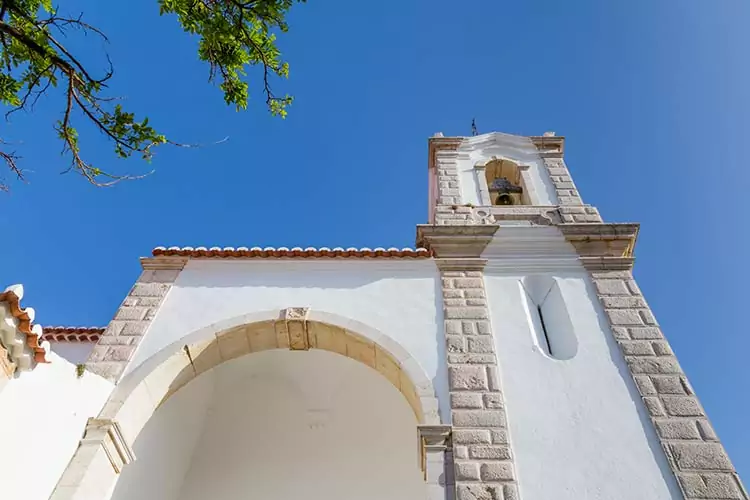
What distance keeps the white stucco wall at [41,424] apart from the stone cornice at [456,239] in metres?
4.28

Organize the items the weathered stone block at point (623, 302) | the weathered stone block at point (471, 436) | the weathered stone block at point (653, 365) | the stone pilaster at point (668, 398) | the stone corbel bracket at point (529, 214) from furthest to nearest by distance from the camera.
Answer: the stone corbel bracket at point (529, 214)
the weathered stone block at point (623, 302)
the weathered stone block at point (653, 365)
the weathered stone block at point (471, 436)
the stone pilaster at point (668, 398)

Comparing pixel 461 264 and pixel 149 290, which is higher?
pixel 461 264

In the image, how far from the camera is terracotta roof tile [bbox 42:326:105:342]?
821 cm

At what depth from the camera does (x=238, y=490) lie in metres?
7.89

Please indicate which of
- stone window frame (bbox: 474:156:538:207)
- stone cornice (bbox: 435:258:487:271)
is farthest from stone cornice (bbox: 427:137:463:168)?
stone cornice (bbox: 435:258:487:271)

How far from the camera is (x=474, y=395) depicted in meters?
5.75

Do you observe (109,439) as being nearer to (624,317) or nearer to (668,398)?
(668,398)

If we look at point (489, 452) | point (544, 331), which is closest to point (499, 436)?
point (489, 452)

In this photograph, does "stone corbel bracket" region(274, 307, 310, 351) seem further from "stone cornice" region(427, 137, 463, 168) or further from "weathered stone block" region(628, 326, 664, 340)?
"stone cornice" region(427, 137, 463, 168)

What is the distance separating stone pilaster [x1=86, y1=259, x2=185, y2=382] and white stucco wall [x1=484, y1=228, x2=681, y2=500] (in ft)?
12.9

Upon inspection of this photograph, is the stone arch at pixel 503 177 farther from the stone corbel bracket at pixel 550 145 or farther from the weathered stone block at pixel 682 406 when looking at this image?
the weathered stone block at pixel 682 406

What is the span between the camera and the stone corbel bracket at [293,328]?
6719 millimetres

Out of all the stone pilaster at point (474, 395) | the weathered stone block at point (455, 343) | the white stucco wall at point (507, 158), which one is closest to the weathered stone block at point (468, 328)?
the stone pilaster at point (474, 395)

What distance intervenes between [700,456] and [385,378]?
3.35 m
